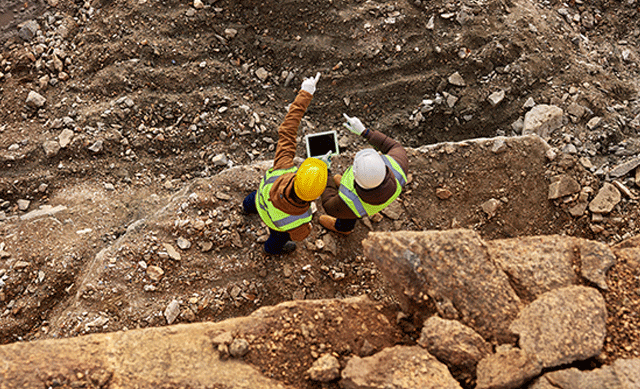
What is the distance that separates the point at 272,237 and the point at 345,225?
2.37ft

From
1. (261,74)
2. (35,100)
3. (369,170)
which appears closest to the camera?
(369,170)

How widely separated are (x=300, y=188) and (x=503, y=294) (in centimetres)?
151

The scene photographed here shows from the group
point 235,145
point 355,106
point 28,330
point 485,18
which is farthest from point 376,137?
point 28,330

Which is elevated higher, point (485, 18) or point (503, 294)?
point (485, 18)

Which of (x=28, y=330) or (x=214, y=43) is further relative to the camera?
→ (x=214, y=43)

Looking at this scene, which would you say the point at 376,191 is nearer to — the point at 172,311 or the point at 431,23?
the point at 172,311

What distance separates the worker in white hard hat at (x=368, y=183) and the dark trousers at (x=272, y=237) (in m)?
0.48

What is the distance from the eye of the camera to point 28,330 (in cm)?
355

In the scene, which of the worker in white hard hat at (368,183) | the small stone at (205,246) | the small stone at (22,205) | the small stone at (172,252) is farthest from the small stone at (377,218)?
the small stone at (22,205)

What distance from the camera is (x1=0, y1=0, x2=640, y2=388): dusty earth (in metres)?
3.65

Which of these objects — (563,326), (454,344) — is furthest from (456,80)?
(454,344)

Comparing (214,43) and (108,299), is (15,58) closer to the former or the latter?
(214,43)

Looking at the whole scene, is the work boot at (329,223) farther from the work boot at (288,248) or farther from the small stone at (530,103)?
the small stone at (530,103)

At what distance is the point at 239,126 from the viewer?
15.3ft
